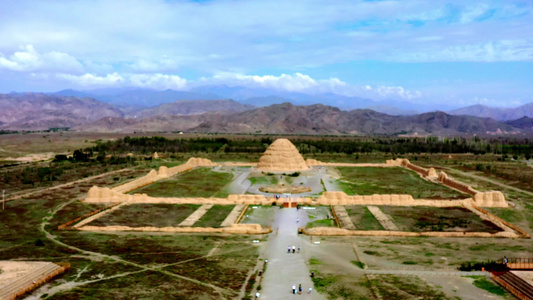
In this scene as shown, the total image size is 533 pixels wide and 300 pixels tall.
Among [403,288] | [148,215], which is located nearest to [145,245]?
[148,215]

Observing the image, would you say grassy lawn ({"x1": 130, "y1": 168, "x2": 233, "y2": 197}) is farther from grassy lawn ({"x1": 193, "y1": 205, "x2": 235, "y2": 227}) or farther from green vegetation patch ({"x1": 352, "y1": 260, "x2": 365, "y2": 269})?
green vegetation patch ({"x1": 352, "y1": 260, "x2": 365, "y2": 269})

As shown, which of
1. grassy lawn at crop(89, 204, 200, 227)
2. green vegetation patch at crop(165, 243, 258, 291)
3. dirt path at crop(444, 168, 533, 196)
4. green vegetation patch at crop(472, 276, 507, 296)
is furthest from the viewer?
dirt path at crop(444, 168, 533, 196)

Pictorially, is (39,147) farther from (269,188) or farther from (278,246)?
(278,246)

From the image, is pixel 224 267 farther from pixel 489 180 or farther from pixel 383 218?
pixel 489 180

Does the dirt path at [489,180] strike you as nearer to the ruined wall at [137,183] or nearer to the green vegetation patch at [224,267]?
the green vegetation patch at [224,267]

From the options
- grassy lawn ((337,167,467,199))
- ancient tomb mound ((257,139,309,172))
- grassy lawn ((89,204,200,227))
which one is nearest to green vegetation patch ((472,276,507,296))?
grassy lawn ((89,204,200,227))

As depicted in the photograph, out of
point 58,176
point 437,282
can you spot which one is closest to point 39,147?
point 58,176
